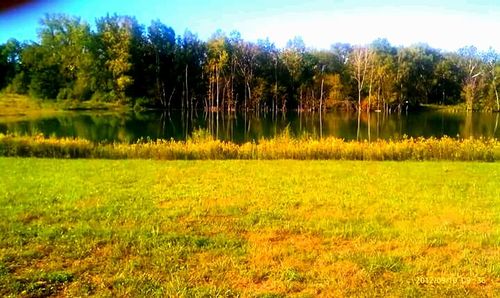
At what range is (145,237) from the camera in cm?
596

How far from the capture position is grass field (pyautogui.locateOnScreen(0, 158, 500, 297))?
15.0 feet

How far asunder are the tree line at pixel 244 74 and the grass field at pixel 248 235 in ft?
186

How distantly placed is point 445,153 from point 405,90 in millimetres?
59615

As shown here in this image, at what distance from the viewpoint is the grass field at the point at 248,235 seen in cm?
457

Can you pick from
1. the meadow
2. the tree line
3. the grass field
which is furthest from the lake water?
the tree line

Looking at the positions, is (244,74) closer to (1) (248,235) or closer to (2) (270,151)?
(2) (270,151)

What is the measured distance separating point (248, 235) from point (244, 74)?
64416 millimetres

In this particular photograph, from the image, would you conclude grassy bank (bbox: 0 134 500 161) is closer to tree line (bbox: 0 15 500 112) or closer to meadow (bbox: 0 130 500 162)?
meadow (bbox: 0 130 500 162)

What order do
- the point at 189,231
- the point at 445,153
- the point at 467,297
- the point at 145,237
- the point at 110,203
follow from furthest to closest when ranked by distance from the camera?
the point at 445,153, the point at 110,203, the point at 189,231, the point at 145,237, the point at 467,297

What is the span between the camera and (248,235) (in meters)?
6.23

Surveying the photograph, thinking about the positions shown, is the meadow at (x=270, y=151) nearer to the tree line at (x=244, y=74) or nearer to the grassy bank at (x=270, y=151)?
the grassy bank at (x=270, y=151)

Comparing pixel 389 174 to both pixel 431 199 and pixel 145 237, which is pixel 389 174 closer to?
pixel 431 199

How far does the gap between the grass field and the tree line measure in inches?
2237

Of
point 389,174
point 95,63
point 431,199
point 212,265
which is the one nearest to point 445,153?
point 389,174
